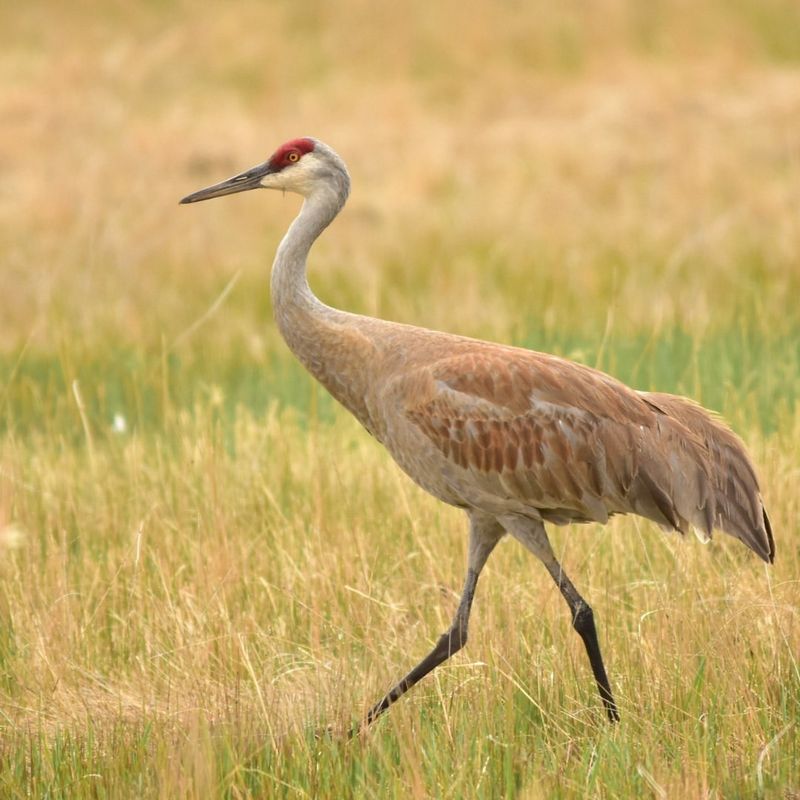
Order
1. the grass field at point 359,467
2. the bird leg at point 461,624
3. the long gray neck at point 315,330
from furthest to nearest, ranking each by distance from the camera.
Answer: the long gray neck at point 315,330 → the bird leg at point 461,624 → the grass field at point 359,467

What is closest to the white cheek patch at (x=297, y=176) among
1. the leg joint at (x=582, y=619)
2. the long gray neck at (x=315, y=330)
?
the long gray neck at (x=315, y=330)

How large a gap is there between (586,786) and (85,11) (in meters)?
19.5

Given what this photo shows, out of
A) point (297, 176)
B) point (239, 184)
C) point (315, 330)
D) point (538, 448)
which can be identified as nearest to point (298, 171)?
point (297, 176)

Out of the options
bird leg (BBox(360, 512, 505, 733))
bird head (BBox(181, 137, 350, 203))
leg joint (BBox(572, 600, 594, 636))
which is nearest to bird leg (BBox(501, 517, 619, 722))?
leg joint (BBox(572, 600, 594, 636))

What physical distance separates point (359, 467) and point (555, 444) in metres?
1.80

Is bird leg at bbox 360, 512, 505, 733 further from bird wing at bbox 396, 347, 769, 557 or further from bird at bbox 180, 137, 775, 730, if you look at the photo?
bird wing at bbox 396, 347, 769, 557

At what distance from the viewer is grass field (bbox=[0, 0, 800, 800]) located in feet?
12.4

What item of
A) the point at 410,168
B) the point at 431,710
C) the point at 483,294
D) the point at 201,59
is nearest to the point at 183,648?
the point at 431,710

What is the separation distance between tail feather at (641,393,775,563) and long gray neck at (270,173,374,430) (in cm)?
82

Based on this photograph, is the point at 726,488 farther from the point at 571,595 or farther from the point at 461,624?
the point at 461,624

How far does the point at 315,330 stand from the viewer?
4473mm

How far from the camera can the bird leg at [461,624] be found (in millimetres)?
4168

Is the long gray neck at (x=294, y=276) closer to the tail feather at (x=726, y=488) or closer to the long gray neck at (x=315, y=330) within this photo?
the long gray neck at (x=315, y=330)

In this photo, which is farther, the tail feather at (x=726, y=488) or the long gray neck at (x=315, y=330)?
the long gray neck at (x=315, y=330)
